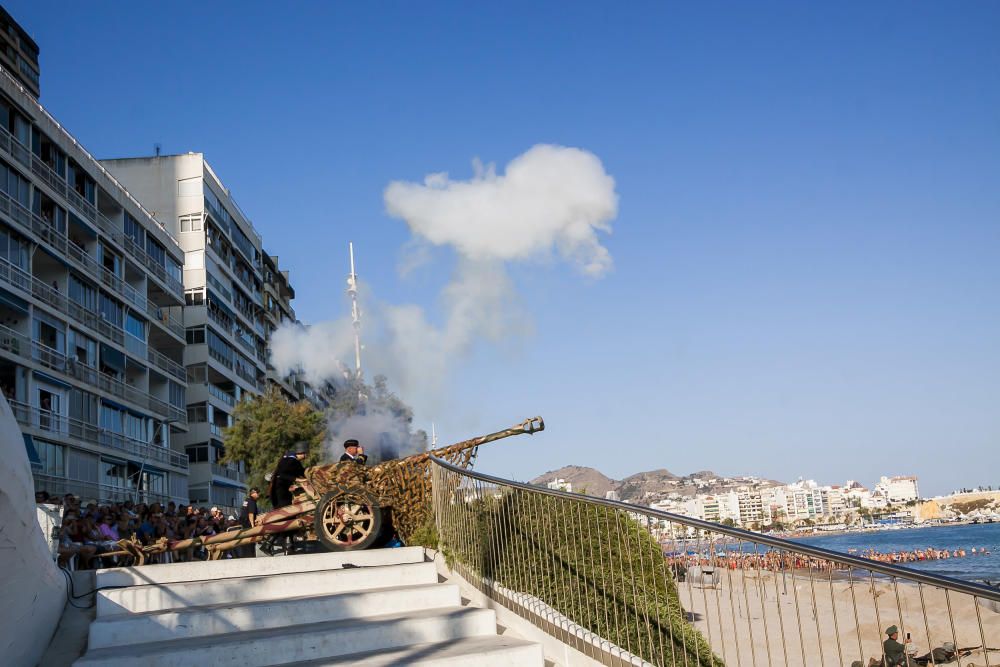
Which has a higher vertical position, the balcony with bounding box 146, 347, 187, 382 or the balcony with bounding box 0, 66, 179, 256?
the balcony with bounding box 0, 66, 179, 256

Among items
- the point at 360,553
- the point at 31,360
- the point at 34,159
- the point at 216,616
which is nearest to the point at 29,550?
the point at 216,616

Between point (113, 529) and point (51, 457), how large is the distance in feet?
66.5

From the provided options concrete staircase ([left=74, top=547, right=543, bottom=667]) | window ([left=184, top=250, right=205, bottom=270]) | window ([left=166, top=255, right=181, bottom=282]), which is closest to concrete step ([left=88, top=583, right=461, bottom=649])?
concrete staircase ([left=74, top=547, right=543, bottom=667])

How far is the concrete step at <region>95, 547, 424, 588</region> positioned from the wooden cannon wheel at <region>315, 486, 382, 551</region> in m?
0.79

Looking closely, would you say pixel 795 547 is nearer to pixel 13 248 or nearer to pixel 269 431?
pixel 13 248

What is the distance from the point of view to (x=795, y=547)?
189 inches

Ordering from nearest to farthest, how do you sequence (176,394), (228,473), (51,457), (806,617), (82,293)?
1. (806,617)
2. (51,457)
3. (82,293)
4. (176,394)
5. (228,473)

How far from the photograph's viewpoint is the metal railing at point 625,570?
526cm

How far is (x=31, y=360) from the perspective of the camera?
32344 millimetres

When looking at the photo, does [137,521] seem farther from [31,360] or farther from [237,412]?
[237,412]

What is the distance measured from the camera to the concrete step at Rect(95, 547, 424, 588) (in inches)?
295

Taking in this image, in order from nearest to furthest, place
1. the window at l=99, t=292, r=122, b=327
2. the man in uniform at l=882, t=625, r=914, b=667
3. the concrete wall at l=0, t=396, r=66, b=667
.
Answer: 1. the man in uniform at l=882, t=625, r=914, b=667
2. the concrete wall at l=0, t=396, r=66, b=667
3. the window at l=99, t=292, r=122, b=327

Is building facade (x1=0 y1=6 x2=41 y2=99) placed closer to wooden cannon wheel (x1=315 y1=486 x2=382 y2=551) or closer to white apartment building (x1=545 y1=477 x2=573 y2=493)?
wooden cannon wheel (x1=315 y1=486 x2=382 y2=551)

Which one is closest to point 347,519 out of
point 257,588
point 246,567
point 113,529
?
point 246,567
